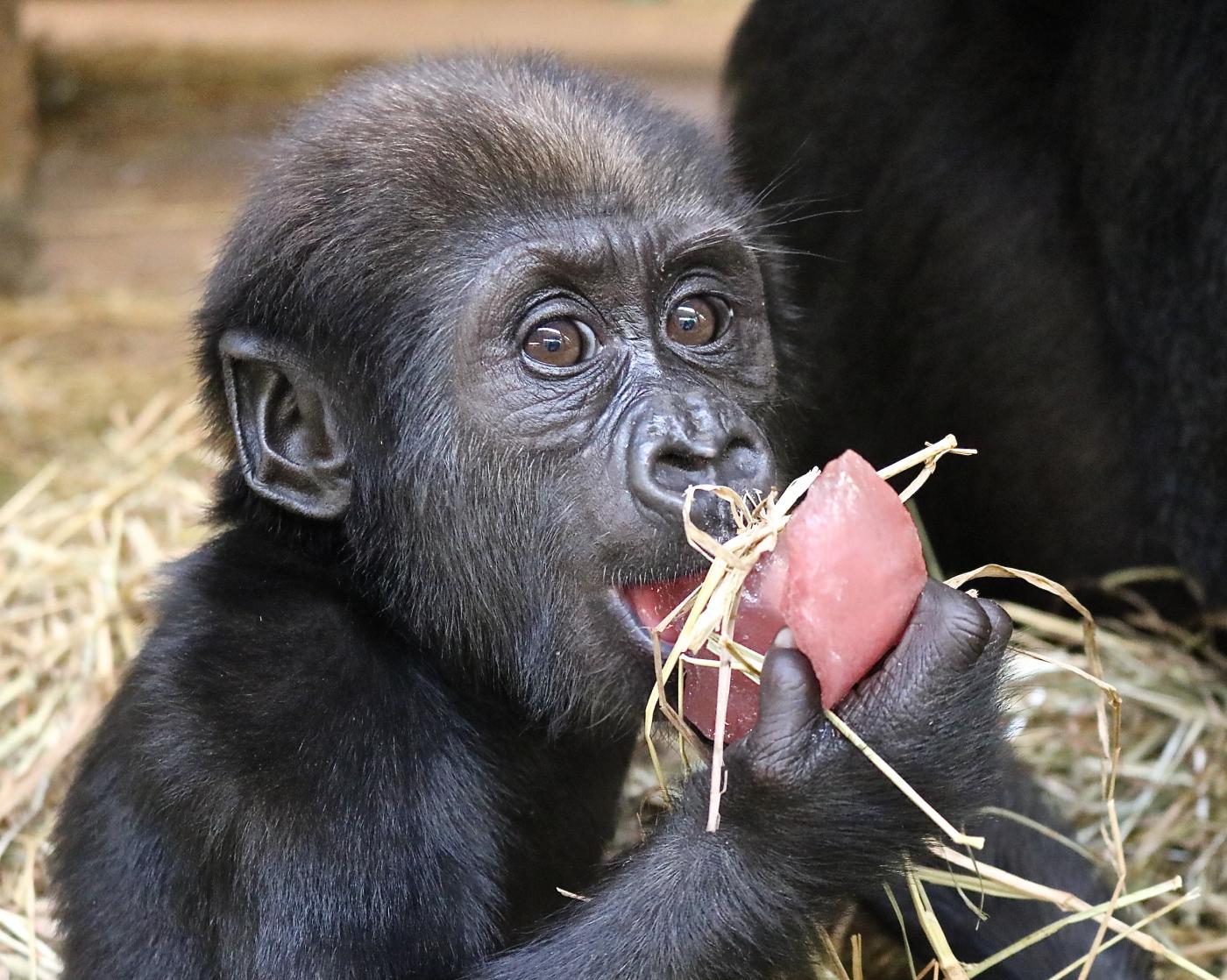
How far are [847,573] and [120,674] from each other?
2.09 metres

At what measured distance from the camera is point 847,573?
2.29 m

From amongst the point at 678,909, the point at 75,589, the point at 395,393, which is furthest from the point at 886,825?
the point at 75,589

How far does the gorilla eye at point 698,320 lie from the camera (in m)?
2.91

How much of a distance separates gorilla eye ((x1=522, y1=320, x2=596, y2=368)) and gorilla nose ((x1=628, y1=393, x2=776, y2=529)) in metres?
0.19

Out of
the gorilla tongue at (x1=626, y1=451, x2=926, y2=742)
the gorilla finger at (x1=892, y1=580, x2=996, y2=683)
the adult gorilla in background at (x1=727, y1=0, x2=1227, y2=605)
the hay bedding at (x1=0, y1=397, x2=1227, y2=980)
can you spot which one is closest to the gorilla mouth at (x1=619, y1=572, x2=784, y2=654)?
the gorilla tongue at (x1=626, y1=451, x2=926, y2=742)

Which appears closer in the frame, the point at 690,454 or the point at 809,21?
the point at 690,454

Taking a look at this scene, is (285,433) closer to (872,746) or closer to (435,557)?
(435,557)

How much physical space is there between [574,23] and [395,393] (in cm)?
1163

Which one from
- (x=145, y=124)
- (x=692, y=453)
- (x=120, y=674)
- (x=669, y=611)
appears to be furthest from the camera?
(x=145, y=124)

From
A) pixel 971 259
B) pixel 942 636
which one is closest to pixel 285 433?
pixel 942 636

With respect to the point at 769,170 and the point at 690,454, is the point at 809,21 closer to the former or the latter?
the point at 769,170

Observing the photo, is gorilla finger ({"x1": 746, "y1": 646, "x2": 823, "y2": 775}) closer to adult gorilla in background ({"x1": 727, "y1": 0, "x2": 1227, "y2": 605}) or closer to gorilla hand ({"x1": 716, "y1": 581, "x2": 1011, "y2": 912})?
gorilla hand ({"x1": 716, "y1": 581, "x2": 1011, "y2": 912})

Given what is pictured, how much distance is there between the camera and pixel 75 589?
14.3 feet

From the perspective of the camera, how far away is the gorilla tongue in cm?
229
